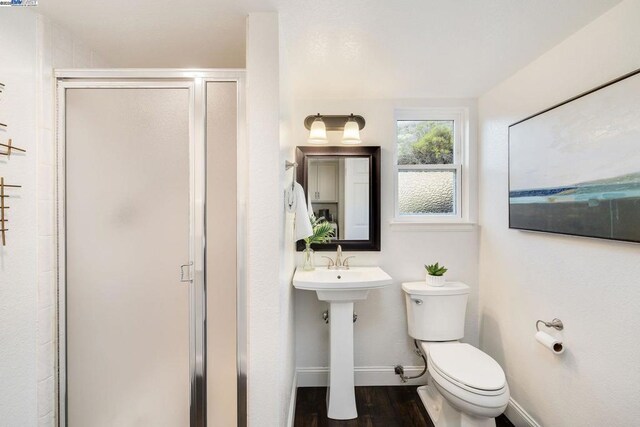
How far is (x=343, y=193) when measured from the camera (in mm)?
2428

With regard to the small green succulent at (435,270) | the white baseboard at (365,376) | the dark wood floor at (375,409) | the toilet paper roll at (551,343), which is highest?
the small green succulent at (435,270)

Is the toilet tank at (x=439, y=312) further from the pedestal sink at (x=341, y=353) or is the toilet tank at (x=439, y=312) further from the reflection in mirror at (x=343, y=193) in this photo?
the reflection in mirror at (x=343, y=193)

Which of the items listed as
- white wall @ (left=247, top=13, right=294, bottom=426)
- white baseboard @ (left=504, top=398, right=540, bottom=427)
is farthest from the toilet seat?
white wall @ (left=247, top=13, right=294, bottom=426)

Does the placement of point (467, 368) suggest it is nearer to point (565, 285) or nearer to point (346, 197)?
point (565, 285)

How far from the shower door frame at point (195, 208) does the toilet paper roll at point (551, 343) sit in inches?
61.2

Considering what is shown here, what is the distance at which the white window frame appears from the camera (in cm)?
247

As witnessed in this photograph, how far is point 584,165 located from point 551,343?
0.91 metres

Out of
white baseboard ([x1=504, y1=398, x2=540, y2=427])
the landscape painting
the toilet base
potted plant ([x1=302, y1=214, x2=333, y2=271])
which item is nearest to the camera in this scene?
the landscape painting

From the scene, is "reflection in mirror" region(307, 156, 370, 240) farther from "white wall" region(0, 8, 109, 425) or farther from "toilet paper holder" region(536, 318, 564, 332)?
"white wall" region(0, 8, 109, 425)

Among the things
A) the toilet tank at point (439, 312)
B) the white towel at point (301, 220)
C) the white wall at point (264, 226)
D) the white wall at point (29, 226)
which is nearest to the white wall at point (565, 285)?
the toilet tank at point (439, 312)

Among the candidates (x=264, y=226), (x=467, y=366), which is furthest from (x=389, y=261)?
(x=264, y=226)

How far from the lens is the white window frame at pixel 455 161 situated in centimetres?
247

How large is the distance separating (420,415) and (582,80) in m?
2.18

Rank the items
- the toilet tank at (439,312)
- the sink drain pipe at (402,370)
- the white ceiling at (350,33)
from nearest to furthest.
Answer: the white ceiling at (350,33) → the toilet tank at (439,312) → the sink drain pipe at (402,370)
